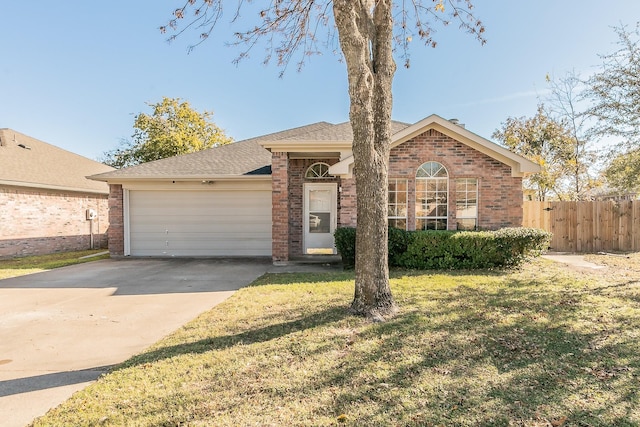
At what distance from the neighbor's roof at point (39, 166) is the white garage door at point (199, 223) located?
164 inches

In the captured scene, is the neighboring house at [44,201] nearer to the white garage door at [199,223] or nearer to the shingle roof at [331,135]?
the white garage door at [199,223]

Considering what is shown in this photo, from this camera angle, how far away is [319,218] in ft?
39.2

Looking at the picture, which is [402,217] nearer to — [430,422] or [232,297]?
[232,297]

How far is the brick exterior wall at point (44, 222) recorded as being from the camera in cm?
1273

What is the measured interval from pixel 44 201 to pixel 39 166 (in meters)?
1.88

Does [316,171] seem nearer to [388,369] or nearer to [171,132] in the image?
[388,369]

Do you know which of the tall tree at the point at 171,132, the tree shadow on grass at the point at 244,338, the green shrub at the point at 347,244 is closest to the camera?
the tree shadow on grass at the point at 244,338

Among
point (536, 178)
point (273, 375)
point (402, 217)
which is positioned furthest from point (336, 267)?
point (536, 178)

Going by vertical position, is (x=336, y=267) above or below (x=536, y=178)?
below

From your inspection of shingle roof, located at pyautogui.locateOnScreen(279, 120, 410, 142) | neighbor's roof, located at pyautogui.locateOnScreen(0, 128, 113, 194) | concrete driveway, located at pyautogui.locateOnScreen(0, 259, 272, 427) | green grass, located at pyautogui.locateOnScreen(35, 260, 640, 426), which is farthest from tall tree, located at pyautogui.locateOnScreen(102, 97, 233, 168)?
green grass, located at pyautogui.locateOnScreen(35, 260, 640, 426)

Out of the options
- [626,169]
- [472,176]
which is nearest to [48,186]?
[472,176]

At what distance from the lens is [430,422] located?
263 centimetres

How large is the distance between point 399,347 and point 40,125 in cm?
3261

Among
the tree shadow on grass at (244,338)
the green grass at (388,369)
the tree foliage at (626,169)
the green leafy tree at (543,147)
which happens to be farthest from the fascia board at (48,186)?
the green leafy tree at (543,147)
